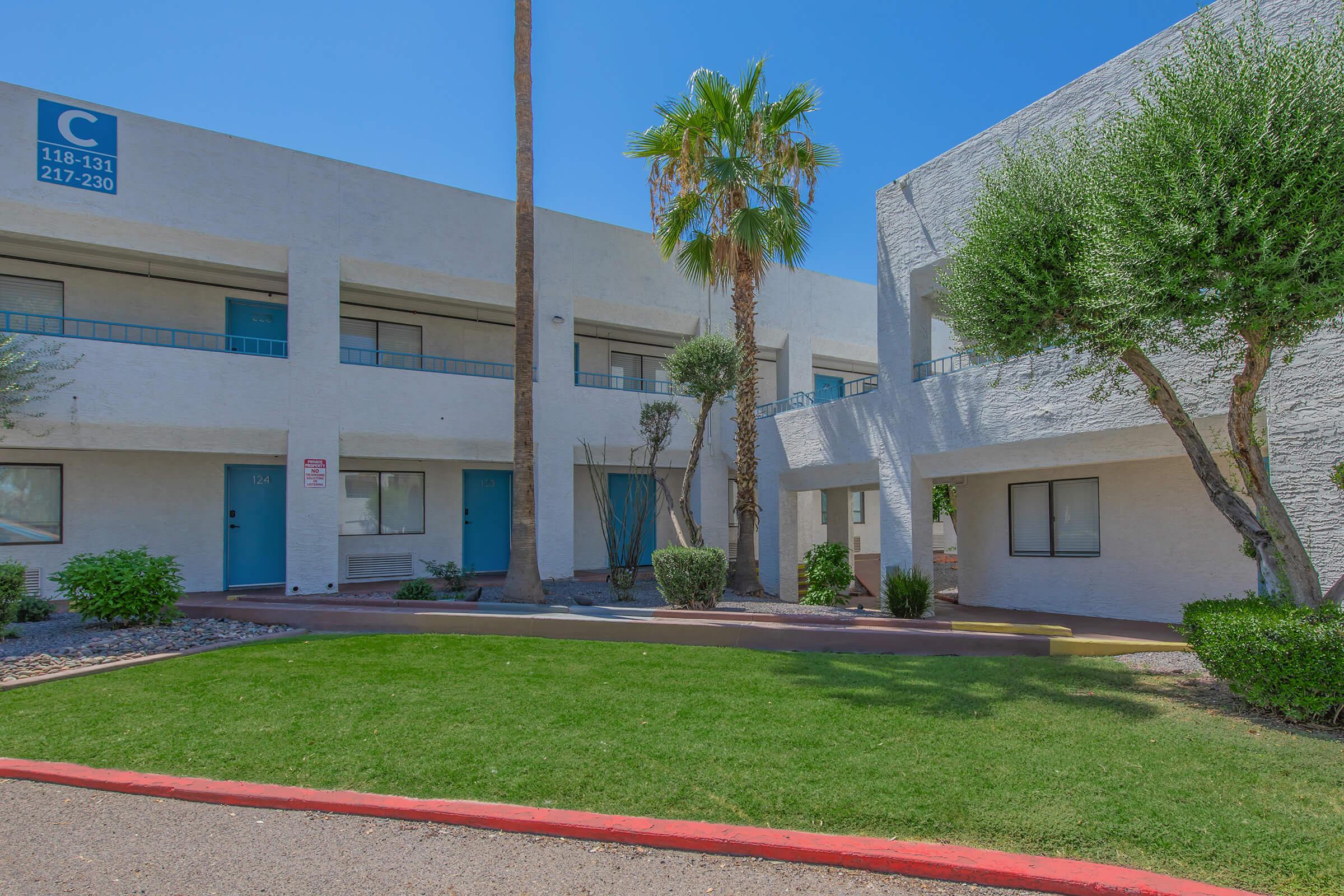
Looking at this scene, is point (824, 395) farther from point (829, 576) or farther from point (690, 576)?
point (690, 576)

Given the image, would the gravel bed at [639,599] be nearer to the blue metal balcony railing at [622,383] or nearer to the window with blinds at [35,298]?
the blue metal balcony railing at [622,383]

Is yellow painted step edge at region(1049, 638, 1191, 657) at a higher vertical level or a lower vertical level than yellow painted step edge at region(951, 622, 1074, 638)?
lower

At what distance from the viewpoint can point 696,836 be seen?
4.26m


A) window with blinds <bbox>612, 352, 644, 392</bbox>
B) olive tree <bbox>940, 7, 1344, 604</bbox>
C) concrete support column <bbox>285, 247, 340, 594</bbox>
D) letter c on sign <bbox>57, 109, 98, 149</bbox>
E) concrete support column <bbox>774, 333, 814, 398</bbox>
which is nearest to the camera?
olive tree <bbox>940, 7, 1344, 604</bbox>

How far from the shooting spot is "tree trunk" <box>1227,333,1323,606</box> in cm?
663

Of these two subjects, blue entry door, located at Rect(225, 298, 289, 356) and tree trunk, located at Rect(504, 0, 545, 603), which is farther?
blue entry door, located at Rect(225, 298, 289, 356)

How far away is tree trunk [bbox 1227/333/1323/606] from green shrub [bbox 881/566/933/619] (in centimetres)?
603

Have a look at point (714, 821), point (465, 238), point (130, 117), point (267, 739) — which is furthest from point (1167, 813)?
point (130, 117)

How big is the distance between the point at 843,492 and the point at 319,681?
568 inches

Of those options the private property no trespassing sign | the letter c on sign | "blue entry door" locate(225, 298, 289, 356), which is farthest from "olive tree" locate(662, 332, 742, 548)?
the letter c on sign

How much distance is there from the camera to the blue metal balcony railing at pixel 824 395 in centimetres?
1525

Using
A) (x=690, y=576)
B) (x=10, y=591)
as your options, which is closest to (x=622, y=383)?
(x=690, y=576)

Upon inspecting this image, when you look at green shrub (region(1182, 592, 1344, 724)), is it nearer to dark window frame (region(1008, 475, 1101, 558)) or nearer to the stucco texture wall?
the stucco texture wall

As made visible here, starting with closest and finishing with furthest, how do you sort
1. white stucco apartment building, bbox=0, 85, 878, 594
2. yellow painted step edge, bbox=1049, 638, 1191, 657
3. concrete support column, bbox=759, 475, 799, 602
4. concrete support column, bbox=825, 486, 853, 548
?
yellow painted step edge, bbox=1049, 638, 1191, 657, white stucco apartment building, bbox=0, 85, 878, 594, concrete support column, bbox=759, 475, 799, 602, concrete support column, bbox=825, 486, 853, 548
